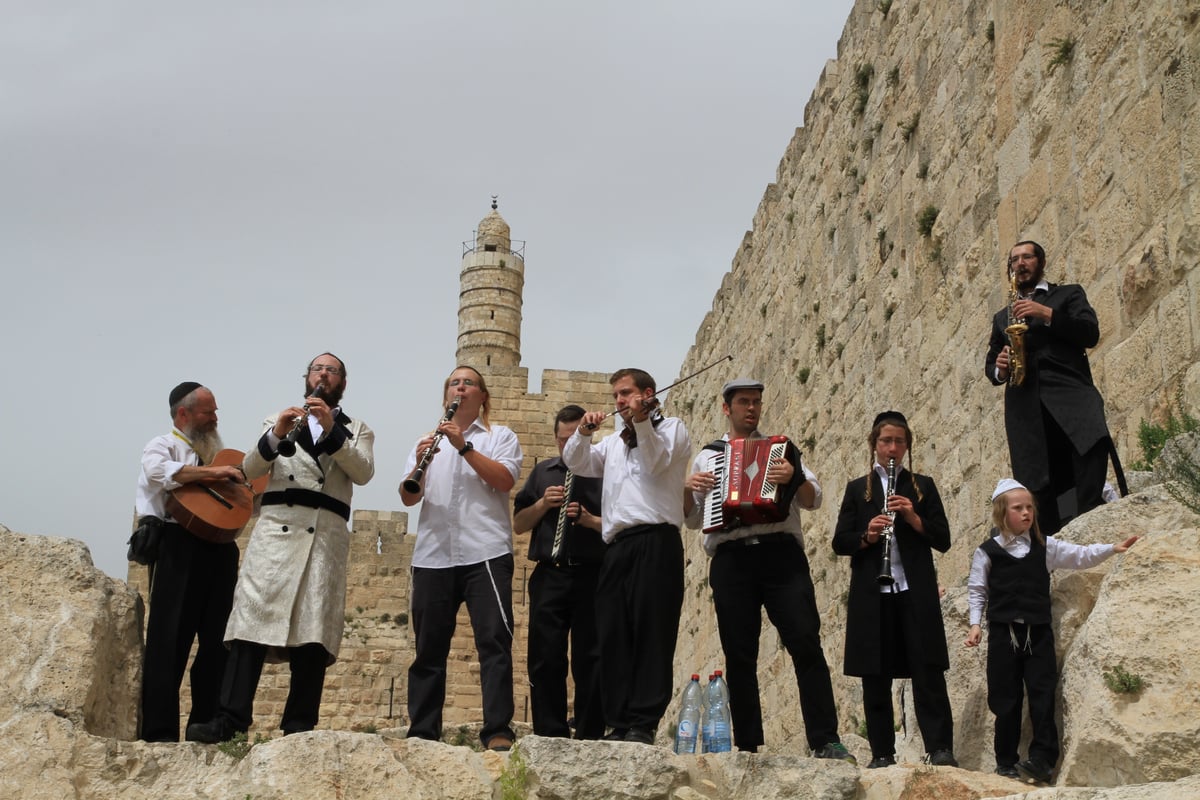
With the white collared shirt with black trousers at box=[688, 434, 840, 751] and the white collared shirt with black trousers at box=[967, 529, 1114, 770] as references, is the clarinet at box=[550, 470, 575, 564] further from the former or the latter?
the white collared shirt with black trousers at box=[967, 529, 1114, 770]

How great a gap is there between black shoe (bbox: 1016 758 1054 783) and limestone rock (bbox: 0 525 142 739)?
2987 millimetres

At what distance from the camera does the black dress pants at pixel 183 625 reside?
5633 millimetres

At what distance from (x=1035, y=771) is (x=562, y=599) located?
201cm

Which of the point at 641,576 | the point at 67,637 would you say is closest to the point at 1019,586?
the point at 641,576

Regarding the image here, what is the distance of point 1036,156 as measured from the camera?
8.06 metres

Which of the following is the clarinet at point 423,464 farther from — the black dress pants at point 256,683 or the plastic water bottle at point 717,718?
the plastic water bottle at point 717,718

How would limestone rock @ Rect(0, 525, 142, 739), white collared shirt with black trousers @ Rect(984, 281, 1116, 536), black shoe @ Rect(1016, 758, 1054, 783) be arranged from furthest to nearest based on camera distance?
white collared shirt with black trousers @ Rect(984, 281, 1116, 536)
black shoe @ Rect(1016, 758, 1054, 783)
limestone rock @ Rect(0, 525, 142, 739)

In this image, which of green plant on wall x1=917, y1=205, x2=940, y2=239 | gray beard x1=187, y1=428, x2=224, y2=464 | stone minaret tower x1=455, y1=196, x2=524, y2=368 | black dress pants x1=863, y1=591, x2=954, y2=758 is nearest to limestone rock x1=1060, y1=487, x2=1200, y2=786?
black dress pants x1=863, y1=591, x2=954, y2=758

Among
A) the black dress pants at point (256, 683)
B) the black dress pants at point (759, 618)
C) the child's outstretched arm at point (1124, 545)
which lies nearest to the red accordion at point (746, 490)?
the black dress pants at point (759, 618)

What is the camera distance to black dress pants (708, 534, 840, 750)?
5.80 metres

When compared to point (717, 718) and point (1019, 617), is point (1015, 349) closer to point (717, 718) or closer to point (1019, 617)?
Answer: point (1019, 617)

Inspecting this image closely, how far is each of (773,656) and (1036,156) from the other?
14.4 feet

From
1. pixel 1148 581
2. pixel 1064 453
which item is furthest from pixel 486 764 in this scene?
pixel 1064 453

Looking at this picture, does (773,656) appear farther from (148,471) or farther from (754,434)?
(148,471)
